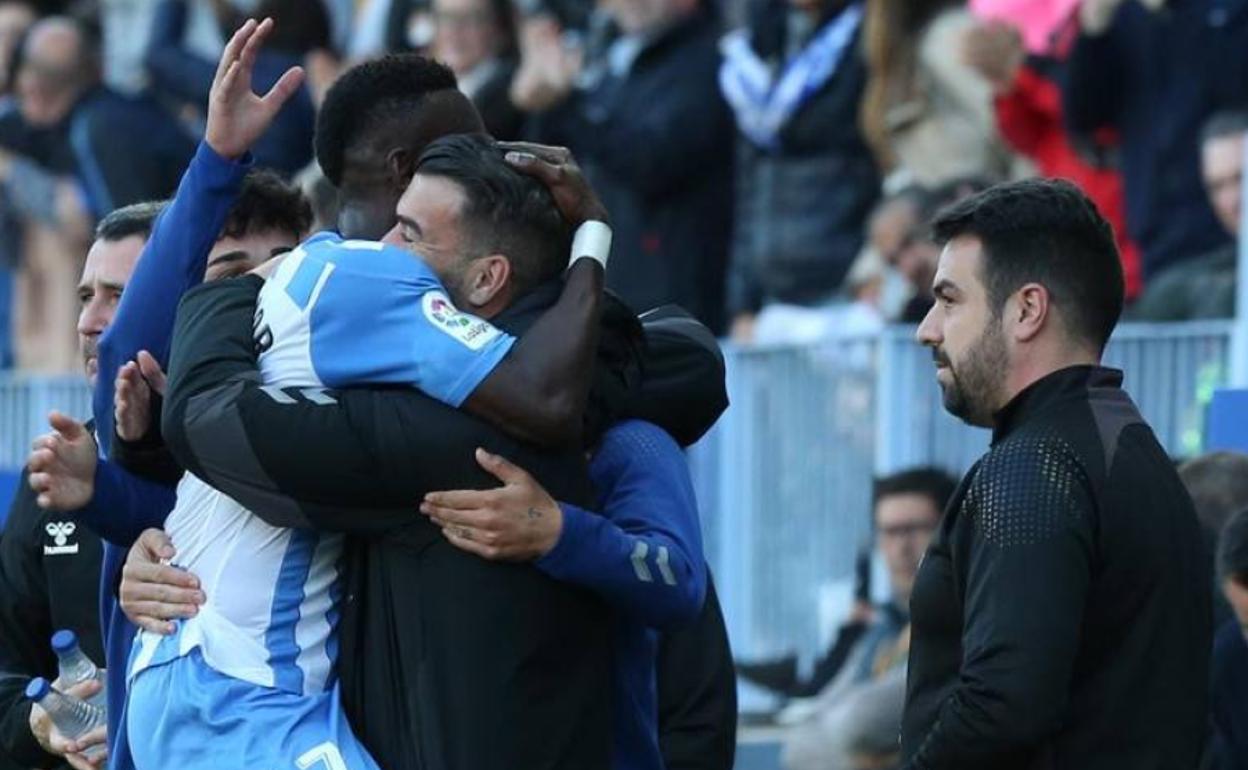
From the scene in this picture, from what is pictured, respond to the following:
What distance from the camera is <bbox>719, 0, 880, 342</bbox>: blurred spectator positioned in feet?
35.8

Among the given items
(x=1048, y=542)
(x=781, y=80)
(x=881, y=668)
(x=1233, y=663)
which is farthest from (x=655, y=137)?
(x=1048, y=542)

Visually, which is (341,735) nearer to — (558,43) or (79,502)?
(79,502)

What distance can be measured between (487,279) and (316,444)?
425 millimetres

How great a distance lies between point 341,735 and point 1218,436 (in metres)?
3.01

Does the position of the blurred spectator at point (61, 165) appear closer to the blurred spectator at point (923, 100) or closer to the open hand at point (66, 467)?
the blurred spectator at point (923, 100)

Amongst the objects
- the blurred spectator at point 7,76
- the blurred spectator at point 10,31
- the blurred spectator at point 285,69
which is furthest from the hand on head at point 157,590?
the blurred spectator at point 10,31

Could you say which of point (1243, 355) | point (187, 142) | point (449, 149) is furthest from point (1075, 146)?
point (449, 149)

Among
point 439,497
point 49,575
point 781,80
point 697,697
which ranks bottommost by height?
point 697,697

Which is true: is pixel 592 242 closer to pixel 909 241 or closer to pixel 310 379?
pixel 310 379

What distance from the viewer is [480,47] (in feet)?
37.9

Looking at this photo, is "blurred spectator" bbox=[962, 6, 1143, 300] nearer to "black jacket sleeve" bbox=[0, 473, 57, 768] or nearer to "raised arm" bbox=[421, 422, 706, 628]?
"black jacket sleeve" bbox=[0, 473, 57, 768]

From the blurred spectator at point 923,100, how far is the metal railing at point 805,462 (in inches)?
36.2

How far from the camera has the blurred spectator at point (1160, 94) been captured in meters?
9.53

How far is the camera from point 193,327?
15.5 ft
